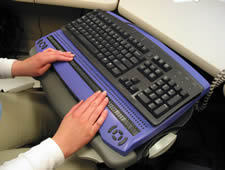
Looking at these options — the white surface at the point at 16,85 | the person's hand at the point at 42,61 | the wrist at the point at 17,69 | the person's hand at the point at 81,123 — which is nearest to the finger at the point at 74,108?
the person's hand at the point at 81,123

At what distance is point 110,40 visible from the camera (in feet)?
1.63

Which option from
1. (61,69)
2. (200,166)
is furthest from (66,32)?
(200,166)

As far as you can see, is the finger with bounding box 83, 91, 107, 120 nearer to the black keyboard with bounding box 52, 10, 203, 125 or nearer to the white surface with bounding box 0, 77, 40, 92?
the black keyboard with bounding box 52, 10, 203, 125

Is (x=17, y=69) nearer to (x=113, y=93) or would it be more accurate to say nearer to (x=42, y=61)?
(x=42, y=61)

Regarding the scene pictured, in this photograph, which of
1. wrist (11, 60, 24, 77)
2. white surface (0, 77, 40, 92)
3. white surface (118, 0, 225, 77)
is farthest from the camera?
white surface (0, 77, 40, 92)

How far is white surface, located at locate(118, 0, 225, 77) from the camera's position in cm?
45

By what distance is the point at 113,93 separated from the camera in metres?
0.42

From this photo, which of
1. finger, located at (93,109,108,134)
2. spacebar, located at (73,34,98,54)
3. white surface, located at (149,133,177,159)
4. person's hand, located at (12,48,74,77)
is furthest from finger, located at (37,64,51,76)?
white surface, located at (149,133,177,159)

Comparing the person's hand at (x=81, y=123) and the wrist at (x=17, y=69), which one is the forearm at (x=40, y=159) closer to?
the person's hand at (x=81, y=123)

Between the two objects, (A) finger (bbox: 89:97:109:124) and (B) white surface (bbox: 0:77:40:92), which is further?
(B) white surface (bbox: 0:77:40:92)

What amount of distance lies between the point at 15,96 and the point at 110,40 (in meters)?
0.37

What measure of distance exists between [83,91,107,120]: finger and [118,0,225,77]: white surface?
0.75ft

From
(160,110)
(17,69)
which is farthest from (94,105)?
(17,69)

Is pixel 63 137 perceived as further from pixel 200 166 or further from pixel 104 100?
pixel 200 166
